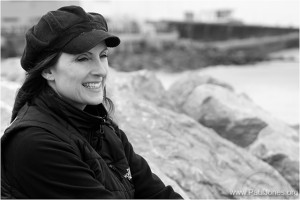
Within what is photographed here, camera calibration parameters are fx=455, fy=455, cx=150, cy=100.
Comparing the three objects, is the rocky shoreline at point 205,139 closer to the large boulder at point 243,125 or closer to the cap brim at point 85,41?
the large boulder at point 243,125

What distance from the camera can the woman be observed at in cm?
176

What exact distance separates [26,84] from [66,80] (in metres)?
0.21

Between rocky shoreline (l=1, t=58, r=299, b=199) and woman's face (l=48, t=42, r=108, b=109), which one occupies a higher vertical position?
woman's face (l=48, t=42, r=108, b=109)

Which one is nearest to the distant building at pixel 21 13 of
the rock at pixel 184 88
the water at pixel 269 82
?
the water at pixel 269 82

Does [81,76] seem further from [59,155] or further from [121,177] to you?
[121,177]

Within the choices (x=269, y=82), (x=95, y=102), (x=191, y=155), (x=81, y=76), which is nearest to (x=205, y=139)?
(x=191, y=155)

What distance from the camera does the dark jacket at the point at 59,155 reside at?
1.75m

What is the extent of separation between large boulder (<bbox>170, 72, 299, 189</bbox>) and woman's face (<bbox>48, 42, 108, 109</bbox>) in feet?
11.5

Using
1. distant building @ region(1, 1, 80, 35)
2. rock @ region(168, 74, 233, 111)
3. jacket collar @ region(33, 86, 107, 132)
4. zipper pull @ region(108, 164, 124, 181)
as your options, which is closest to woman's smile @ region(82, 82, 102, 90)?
jacket collar @ region(33, 86, 107, 132)

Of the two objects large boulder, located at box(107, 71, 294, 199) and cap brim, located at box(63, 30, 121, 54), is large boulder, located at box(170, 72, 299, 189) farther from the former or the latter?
cap brim, located at box(63, 30, 121, 54)

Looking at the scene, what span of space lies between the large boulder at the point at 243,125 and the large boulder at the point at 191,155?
2.32 feet

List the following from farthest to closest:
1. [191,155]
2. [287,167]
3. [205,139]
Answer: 1. [287,167]
2. [205,139]
3. [191,155]

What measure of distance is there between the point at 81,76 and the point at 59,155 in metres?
0.38

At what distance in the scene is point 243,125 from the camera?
5738 millimetres
